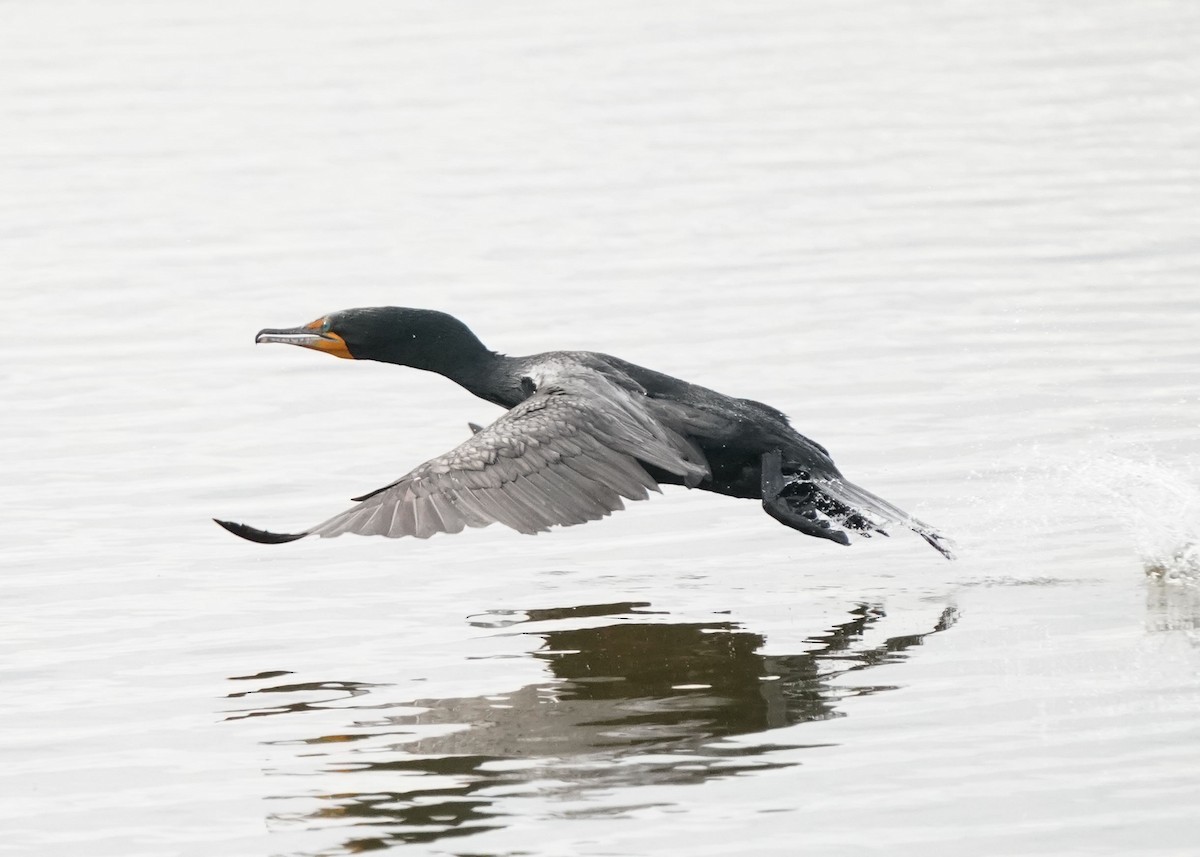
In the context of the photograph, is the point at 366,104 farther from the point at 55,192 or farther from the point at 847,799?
the point at 847,799

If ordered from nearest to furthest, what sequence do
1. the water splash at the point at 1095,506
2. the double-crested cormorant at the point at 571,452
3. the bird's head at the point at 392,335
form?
the double-crested cormorant at the point at 571,452
the water splash at the point at 1095,506
the bird's head at the point at 392,335

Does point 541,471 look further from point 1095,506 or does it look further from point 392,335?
point 1095,506

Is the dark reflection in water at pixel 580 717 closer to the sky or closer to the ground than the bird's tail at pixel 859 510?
closer to the ground

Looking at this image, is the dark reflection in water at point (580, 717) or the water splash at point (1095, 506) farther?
the water splash at point (1095, 506)

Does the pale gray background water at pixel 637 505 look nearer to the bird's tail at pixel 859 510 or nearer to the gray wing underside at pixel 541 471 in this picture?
the bird's tail at pixel 859 510

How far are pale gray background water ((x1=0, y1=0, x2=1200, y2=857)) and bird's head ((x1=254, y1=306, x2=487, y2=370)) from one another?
827 mm

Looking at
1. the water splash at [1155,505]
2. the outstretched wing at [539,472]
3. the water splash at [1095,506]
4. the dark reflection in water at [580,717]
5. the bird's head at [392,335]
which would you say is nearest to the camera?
the dark reflection in water at [580,717]

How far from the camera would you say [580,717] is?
6977 millimetres

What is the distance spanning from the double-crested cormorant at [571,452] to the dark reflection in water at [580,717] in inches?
23.1

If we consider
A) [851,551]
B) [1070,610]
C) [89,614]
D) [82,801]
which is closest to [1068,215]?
[851,551]

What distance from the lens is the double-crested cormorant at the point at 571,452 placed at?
7387 millimetres

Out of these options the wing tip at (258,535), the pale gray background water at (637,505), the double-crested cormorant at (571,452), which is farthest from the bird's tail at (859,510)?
the wing tip at (258,535)

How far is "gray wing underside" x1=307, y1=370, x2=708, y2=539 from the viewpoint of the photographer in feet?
23.9

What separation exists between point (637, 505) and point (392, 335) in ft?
4.73
